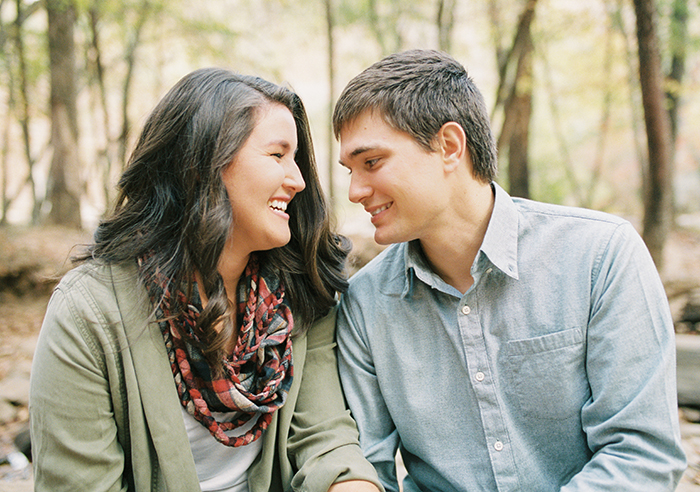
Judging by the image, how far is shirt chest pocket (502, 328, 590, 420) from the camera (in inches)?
74.2

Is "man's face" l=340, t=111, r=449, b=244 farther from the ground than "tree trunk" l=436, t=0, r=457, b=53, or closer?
closer

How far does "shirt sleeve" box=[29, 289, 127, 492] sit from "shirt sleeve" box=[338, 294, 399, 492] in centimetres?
91

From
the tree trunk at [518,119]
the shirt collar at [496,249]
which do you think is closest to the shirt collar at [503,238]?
the shirt collar at [496,249]

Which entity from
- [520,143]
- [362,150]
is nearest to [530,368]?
[362,150]

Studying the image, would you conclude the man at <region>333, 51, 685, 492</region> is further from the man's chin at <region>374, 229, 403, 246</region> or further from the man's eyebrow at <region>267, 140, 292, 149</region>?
the man's eyebrow at <region>267, 140, 292, 149</region>

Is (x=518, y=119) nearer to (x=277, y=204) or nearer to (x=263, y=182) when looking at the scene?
(x=277, y=204)

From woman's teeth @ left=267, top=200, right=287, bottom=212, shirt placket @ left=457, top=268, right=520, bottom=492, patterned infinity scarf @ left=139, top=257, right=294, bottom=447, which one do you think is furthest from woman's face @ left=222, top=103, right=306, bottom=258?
shirt placket @ left=457, top=268, right=520, bottom=492

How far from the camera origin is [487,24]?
1012 centimetres

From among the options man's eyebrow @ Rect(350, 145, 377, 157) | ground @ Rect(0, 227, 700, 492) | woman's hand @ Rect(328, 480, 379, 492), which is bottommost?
ground @ Rect(0, 227, 700, 492)

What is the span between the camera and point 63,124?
9414mm

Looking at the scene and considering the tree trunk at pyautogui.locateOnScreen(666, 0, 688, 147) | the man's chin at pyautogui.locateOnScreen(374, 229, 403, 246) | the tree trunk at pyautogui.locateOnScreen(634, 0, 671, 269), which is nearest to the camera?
the man's chin at pyautogui.locateOnScreen(374, 229, 403, 246)

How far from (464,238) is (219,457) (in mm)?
1264

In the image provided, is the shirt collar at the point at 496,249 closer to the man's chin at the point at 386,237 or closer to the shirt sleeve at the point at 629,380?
the man's chin at the point at 386,237

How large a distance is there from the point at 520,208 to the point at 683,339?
8.36 ft
